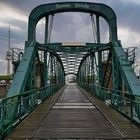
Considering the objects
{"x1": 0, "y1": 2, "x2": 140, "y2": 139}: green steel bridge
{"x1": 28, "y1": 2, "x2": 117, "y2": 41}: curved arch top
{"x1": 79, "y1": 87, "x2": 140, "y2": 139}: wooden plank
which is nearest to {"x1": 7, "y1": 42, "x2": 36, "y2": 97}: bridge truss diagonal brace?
{"x1": 0, "y1": 2, "x2": 140, "y2": 139}: green steel bridge

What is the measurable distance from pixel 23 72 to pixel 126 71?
509 centimetres

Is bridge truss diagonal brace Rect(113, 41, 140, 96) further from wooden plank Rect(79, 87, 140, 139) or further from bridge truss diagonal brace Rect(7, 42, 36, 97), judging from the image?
bridge truss diagonal brace Rect(7, 42, 36, 97)

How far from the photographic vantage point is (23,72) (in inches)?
584

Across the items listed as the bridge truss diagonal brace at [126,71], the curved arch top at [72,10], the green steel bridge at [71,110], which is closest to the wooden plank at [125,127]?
the green steel bridge at [71,110]

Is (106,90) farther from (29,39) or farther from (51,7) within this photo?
(51,7)

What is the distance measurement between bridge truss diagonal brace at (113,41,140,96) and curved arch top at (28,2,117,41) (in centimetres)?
246

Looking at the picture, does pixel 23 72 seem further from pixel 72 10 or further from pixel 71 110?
pixel 72 10

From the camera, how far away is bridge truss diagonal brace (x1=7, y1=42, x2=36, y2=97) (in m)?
13.0

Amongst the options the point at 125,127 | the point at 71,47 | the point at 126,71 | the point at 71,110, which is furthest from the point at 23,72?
the point at 71,47

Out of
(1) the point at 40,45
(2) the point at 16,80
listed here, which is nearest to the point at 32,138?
(2) the point at 16,80

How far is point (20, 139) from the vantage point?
26.5 feet

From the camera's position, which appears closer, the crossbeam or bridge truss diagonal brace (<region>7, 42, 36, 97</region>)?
bridge truss diagonal brace (<region>7, 42, 36, 97</region>)

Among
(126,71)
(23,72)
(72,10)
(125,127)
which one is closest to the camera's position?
(125,127)

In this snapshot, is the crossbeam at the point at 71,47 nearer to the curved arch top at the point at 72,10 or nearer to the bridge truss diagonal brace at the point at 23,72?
the curved arch top at the point at 72,10
